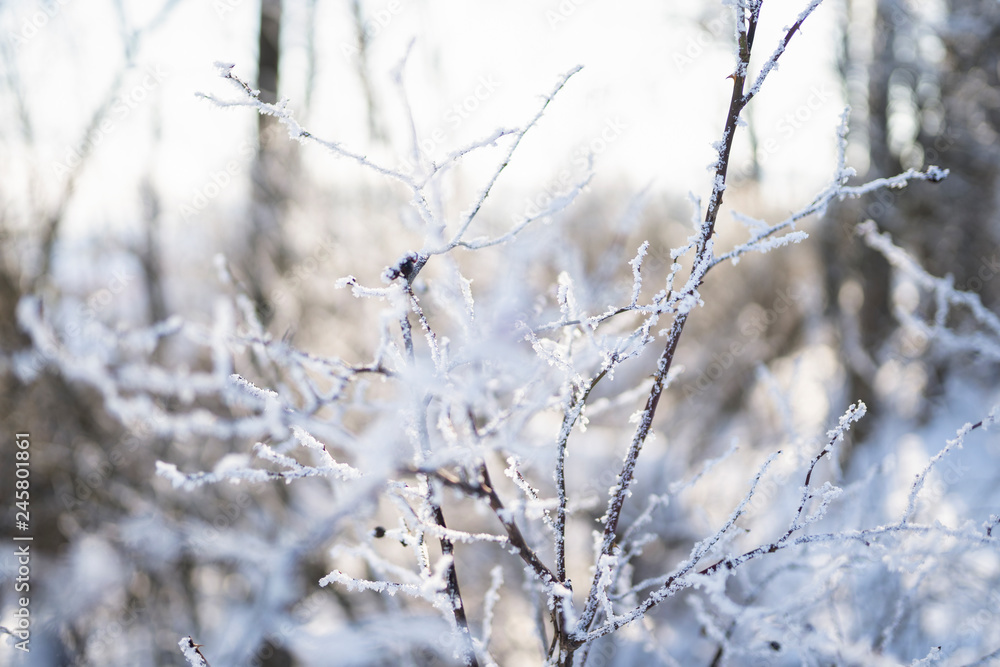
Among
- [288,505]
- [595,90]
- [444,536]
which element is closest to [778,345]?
[595,90]

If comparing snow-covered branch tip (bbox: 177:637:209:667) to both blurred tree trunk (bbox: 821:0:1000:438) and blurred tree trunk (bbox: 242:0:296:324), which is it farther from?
blurred tree trunk (bbox: 821:0:1000:438)

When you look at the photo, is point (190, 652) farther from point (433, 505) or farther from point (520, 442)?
point (520, 442)

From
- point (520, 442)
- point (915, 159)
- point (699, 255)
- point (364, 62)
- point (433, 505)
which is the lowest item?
point (433, 505)


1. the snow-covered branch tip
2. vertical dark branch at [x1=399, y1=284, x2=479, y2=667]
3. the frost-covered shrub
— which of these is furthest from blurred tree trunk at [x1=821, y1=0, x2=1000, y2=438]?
the snow-covered branch tip

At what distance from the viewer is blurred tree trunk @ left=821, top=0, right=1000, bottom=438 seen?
704 centimetres

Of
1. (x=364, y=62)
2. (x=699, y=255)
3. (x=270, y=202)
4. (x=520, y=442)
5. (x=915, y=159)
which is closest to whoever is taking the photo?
(x=699, y=255)

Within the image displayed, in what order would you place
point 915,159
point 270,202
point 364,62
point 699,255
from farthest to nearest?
point 915,159
point 270,202
point 364,62
point 699,255

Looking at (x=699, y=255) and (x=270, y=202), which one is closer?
(x=699, y=255)

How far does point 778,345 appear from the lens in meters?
8.56

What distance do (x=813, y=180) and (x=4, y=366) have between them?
920 centimetres

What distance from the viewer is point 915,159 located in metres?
8.23

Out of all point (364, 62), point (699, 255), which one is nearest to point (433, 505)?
point (699, 255)

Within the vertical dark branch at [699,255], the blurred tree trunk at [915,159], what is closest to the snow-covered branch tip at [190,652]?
the vertical dark branch at [699,255]

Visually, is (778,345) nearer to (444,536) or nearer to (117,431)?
(117,431)
